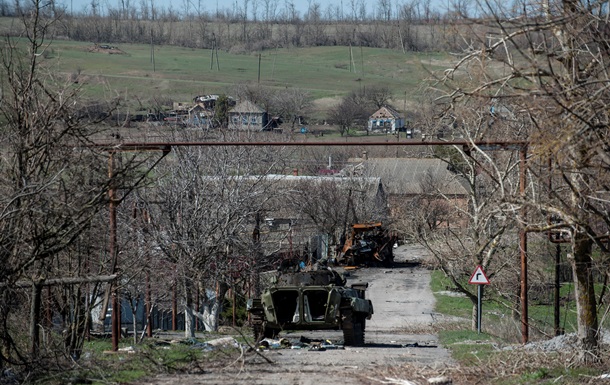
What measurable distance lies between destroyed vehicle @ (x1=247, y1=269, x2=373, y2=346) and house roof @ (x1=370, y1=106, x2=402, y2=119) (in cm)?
5944

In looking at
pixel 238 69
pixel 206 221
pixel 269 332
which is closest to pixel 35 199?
pixel 269 332

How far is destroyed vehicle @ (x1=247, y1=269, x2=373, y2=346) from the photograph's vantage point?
20062 millimetres

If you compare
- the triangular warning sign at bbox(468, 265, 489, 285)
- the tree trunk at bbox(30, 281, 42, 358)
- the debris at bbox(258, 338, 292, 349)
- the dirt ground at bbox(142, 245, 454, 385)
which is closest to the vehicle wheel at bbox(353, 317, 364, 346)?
the dirt ground at bbox(142, 245, 454, 385)

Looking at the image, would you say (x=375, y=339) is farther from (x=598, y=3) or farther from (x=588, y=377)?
(x=598, y=3)

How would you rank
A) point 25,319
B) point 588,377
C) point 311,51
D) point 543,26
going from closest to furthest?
point 543,26 < point 588,377 < point 25,319 < point 311,51

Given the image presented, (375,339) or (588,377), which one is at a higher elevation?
(588,377)

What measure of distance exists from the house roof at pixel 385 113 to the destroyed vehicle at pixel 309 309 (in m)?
59.4

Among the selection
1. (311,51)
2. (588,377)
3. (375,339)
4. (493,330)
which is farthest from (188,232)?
(311,51)

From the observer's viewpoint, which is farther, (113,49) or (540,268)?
(113,49)

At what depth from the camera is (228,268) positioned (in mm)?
26766

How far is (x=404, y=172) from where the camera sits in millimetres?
69500

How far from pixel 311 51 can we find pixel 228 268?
13052cm

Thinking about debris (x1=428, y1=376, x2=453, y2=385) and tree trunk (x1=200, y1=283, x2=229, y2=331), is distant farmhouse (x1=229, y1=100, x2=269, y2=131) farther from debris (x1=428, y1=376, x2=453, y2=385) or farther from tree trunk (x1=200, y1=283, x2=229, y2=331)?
debris (x1=428, y1=376, x2=453, y2=385)

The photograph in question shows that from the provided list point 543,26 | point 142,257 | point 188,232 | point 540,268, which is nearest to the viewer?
point 543,26
